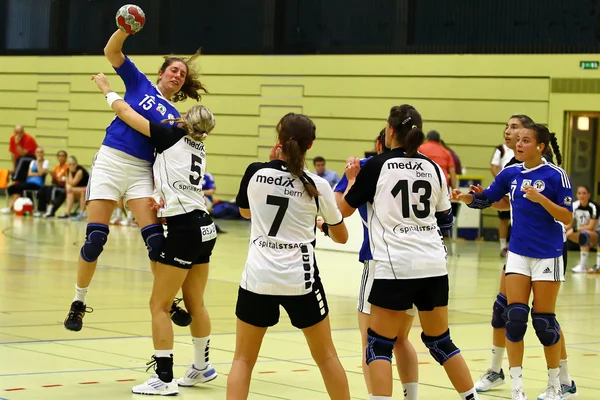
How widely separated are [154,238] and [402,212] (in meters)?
2.05

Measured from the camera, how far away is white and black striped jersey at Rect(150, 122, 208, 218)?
294 inches

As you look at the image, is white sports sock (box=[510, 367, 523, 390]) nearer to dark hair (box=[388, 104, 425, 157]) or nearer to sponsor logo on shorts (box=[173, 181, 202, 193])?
dark hair (box=[388, 104, 425, 157])

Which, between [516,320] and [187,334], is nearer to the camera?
→ [516,320]

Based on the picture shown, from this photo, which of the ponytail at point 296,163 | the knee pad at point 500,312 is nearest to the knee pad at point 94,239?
the ponytail at point 296,163

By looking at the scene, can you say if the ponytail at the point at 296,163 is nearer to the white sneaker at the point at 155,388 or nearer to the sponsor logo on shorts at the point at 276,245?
the sponsor logo on shorts at the point at 276,245

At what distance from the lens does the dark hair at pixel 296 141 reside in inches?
236

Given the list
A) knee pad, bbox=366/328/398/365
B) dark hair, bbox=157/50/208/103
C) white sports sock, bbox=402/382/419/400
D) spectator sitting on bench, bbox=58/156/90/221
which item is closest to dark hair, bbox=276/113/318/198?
knee pad, bbox=366/328/398/365

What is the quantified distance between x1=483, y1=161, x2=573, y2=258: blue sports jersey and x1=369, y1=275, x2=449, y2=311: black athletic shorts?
1255mm

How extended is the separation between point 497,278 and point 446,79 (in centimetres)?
907

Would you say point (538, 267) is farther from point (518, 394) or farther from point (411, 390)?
point (411, 390)

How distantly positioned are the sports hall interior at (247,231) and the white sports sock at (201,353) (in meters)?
0.19

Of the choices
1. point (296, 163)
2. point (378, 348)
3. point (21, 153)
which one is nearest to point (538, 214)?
point (378, 348)

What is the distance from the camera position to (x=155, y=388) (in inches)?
287

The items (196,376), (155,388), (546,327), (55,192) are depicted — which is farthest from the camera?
(55,192)
